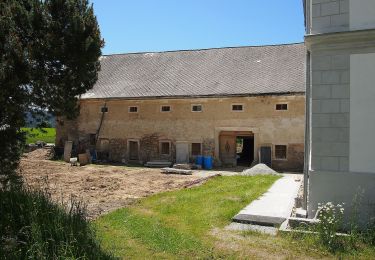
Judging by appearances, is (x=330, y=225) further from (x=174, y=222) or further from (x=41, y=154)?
(x=41, y=154)

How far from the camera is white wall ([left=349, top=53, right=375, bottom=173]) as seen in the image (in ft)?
24.1

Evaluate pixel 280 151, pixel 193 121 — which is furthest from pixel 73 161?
pixel 280 151

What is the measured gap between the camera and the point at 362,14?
A: 24.5 ft

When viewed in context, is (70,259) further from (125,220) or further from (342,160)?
(342,160)

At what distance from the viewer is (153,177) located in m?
18.3

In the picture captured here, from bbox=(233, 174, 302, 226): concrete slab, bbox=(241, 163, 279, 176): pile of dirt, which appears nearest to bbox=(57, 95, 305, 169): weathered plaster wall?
bbox=(241, 163, 279, 176): pile of dirt

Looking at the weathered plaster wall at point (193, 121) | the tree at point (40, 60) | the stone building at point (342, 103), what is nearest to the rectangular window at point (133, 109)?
the weathered plaster wall at point (193, 121)

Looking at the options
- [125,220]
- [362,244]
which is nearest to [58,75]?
[125,220]

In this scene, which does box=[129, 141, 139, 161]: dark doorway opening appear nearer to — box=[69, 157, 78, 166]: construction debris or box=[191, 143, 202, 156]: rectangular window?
box=[69, 157, 78, 166]: construction debris

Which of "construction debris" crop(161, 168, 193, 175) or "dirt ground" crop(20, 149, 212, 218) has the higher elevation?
"construction debris" crop(161, 168, 193, 175)

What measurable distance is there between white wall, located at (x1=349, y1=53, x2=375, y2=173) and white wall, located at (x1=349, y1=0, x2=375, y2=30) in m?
0.58

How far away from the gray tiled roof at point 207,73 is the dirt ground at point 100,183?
6382mm

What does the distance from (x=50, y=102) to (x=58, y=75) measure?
715 mm

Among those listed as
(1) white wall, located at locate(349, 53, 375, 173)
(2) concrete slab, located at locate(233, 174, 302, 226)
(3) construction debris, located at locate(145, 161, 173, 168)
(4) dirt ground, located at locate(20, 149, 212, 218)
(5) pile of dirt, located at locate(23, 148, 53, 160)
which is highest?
(1) white wall, located at locate(349, 53, 375, 173)
